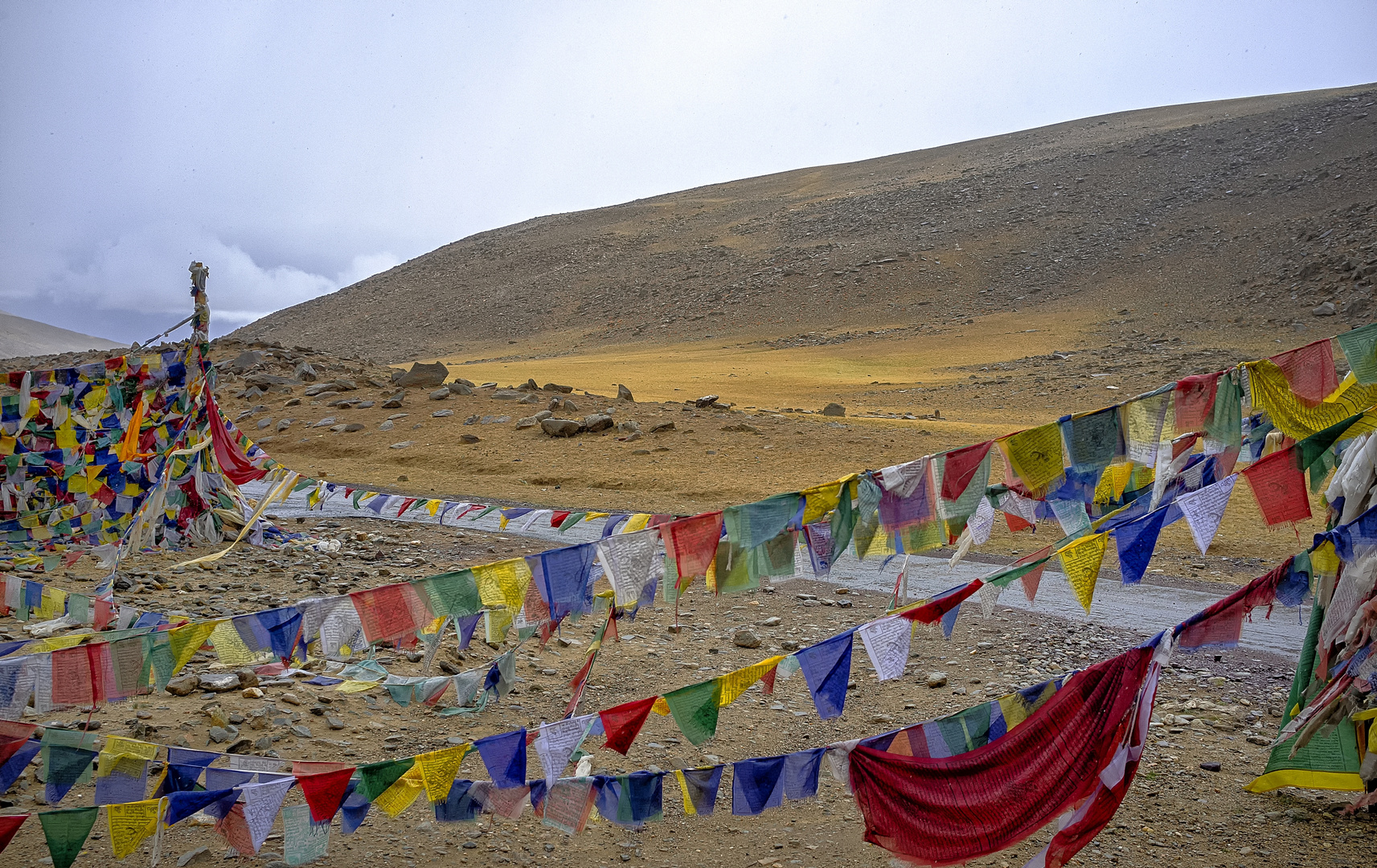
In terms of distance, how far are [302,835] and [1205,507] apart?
166 inches

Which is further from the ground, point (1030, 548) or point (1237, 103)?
point (1237, 103)

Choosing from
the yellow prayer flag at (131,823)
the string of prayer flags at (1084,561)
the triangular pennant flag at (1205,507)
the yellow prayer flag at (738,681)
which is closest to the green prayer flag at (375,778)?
the yellow prayer flag at (131,823)

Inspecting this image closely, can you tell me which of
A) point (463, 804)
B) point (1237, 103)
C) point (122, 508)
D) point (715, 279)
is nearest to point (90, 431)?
point (122, 508)

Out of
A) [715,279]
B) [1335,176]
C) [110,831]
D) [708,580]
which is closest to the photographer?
[110,831]

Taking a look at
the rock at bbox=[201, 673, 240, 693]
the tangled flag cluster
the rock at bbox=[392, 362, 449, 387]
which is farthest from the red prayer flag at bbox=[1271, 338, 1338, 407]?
the rock at bbox=[392, 362, 449, 387]

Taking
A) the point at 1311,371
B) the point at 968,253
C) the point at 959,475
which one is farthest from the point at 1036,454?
the point at 968,253

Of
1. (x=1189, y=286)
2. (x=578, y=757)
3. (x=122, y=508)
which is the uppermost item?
(x=1189, y=286)

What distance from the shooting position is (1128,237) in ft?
141

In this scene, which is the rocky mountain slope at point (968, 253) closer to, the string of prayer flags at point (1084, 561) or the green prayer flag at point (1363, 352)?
the green prayer flag at point (1363, 352)

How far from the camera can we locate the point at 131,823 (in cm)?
373

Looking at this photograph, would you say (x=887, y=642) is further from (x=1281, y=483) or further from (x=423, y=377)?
(x=423, y=377)

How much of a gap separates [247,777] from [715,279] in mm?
47707

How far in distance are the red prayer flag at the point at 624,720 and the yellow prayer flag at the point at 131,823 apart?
182 centimetres

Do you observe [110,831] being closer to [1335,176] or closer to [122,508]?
[122,508]
